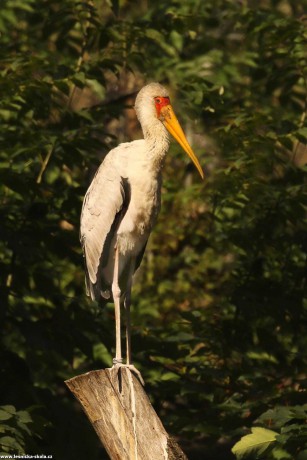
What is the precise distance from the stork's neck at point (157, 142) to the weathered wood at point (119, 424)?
161 cm

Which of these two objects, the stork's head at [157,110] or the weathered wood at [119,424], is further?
the stork's head at [157,110]

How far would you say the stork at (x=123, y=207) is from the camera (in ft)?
18.3

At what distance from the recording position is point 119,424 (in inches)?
171

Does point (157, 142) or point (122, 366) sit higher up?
point (157, 142)

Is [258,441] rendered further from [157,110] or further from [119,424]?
[157,110]

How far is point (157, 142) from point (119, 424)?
75.2 inches

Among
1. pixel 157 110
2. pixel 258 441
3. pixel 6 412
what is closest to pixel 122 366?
pixel 6 412

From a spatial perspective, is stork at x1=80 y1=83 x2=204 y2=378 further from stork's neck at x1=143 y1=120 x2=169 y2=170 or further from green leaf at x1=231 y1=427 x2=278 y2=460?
green leaf at x1=231 y1=427 x2=278 y2=460

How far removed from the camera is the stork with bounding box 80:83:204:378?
18.3 ft

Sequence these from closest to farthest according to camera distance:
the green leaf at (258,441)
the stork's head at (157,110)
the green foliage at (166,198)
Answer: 1. the green leaf at (258,441)
2. the stork's head at (157,110)
3. the green foliage at (166,198)

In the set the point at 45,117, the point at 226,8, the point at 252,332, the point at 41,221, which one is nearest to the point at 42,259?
the point at 41,221

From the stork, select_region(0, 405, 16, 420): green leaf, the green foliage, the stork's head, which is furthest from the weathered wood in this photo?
the stork's head

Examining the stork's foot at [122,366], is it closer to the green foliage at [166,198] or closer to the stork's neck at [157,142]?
the green foliage at [166,198]

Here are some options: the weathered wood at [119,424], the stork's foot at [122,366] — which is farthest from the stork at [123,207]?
the weathered wood at [119,424]
